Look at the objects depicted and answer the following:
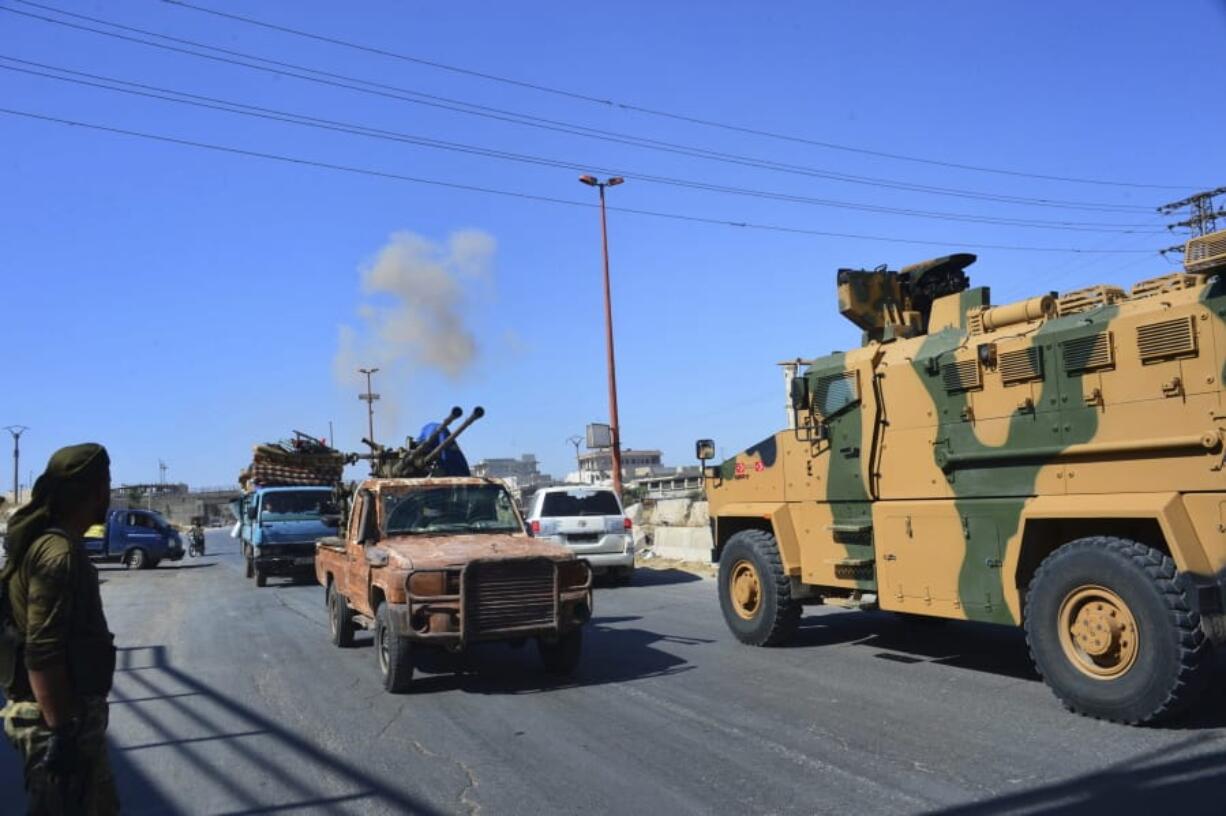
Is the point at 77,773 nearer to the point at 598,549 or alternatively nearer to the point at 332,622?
the point at 332,622

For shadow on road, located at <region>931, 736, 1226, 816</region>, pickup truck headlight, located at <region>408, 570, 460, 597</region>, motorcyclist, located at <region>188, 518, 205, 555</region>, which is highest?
pickup truck headlight, located at <region>408, 570, 460, 597</region>

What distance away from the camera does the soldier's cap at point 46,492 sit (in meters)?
3.24

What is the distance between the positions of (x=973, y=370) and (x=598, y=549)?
9.30 m

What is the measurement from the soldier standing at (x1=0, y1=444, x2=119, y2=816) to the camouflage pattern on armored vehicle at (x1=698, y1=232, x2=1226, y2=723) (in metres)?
5.57

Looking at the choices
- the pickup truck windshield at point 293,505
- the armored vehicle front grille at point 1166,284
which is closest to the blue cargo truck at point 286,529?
the pickup truck windshield at point 293,505

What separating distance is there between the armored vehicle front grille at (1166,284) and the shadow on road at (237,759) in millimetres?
5680

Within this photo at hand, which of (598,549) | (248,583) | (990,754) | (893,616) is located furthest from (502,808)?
(248,583)

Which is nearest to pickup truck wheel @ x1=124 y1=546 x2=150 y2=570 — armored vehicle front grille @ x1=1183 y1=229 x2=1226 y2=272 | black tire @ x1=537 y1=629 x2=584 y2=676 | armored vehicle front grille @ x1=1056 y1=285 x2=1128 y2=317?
black tire @ x1=537 y1=629 x2=584 y2=676

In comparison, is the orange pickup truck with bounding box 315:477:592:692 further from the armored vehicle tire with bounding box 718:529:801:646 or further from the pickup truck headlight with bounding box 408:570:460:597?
the armored vehicle tire with bounding box 718:529:801:646

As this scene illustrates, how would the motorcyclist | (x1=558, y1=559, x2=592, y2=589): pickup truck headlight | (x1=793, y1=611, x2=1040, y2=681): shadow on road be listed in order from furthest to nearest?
the motorcyclist < (x1=793, y1=611, x2=1040, y2=681): shadow on road < (x1=558, y1=559, x2=592, y2=589): pickup truck headlight

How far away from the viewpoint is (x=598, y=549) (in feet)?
51.2

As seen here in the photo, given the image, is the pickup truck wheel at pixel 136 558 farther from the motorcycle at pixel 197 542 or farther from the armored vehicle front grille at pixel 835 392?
the armored vehicle front grille at pixel 835 392

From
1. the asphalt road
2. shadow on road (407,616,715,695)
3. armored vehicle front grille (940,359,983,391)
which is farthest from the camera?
shadow on road (407,616,715,695)

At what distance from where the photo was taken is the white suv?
15383mm
